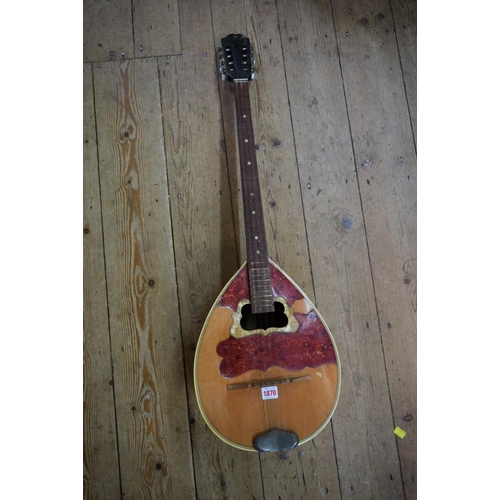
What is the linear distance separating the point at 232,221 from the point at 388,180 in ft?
1.98

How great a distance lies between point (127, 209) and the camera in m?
1.51

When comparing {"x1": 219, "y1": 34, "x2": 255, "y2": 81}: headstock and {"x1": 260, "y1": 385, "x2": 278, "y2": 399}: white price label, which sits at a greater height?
{"x1": 219, "y1": 34, "x2": 255, "y2": 81}: headstock

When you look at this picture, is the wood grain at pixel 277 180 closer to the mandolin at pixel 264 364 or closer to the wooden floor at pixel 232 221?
the wooden floor at pixel 232 221

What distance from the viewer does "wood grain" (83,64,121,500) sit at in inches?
53.6

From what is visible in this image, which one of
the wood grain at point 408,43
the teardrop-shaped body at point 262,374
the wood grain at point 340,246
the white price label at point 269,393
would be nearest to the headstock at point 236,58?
the wood grain at point 340,246

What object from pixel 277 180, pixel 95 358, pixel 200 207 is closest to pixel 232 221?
pixel 200 207

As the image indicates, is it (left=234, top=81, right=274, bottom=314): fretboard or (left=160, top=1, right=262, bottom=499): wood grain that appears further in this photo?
(left=160, top=1, right=262, bottom=499): wood grain

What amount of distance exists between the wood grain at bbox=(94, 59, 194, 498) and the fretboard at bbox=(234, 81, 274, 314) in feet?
1.02

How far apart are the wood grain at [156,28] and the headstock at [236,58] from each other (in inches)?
8.3

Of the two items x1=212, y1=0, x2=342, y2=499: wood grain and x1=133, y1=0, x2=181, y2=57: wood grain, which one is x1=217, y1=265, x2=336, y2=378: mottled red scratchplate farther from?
x1=133, y1=0, x2=181, y2=57: wood grain

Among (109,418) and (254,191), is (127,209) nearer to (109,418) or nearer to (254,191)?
(254,191)

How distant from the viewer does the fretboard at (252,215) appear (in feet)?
4.16

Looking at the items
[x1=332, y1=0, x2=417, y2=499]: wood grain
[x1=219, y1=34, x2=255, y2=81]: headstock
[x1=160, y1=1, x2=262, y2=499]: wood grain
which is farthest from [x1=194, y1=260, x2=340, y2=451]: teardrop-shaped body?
[x1=219, y1=34, x2=255, y2=81]: headstock

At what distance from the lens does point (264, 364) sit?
1.24 meters
